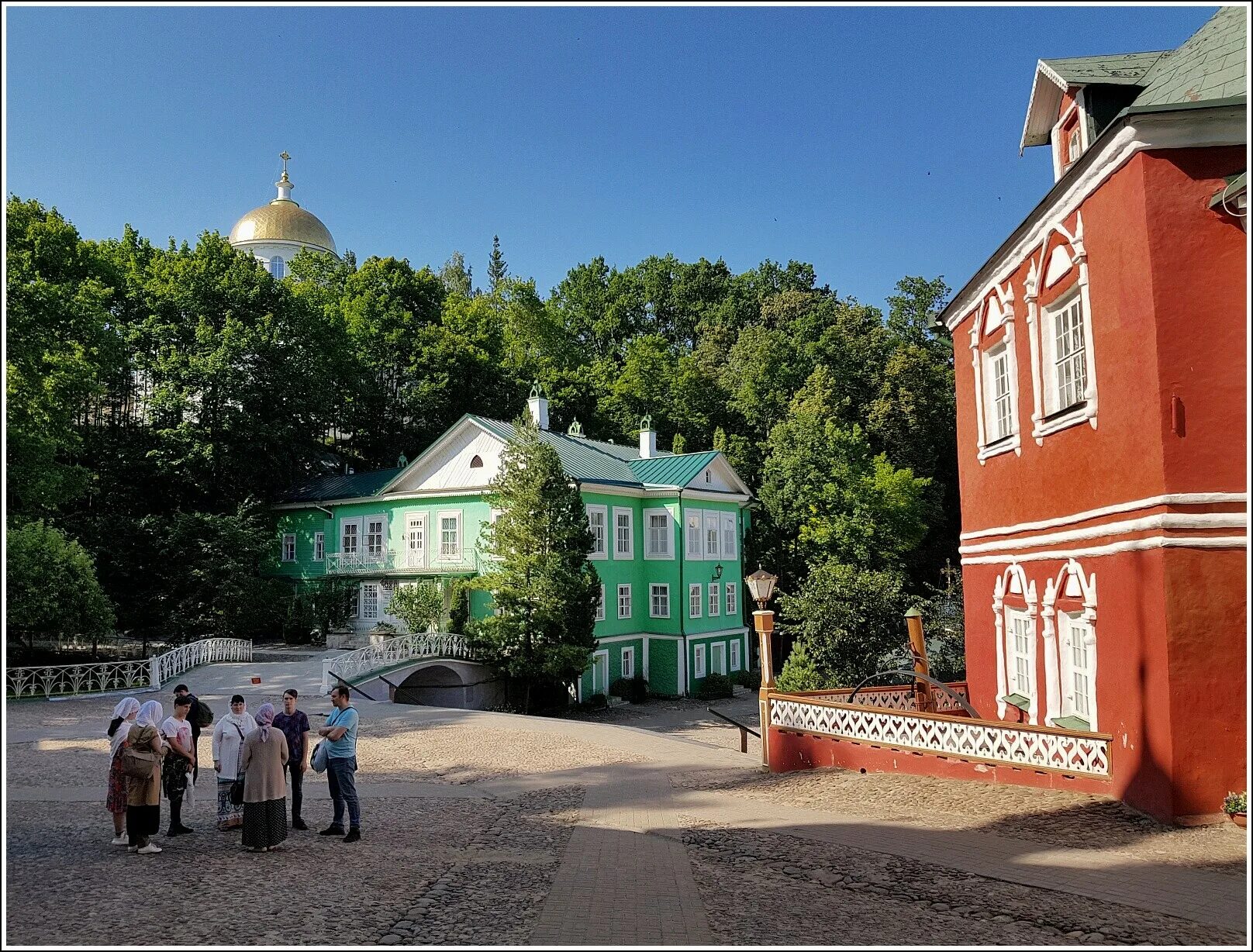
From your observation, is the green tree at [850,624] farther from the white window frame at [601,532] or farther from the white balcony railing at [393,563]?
the white balcony railing at [393,563]

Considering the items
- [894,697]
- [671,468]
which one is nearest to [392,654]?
[671,468]

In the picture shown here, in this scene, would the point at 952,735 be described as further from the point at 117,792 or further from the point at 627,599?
the point at 627,599

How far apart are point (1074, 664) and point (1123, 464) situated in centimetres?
303

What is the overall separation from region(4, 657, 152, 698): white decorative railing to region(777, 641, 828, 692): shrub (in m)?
16.4

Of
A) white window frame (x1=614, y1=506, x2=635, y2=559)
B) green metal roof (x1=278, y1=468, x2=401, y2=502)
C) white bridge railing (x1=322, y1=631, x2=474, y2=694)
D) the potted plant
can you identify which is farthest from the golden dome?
the potted plant

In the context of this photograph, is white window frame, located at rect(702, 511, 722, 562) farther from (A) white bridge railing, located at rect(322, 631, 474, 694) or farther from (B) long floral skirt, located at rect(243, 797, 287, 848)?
(B) long floral skirt, located at rect(243, 797, 287, 848)

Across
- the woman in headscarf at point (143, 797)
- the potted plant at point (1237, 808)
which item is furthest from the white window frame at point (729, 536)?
the woman in headscarf at point (143, 797)

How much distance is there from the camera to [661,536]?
36562mm

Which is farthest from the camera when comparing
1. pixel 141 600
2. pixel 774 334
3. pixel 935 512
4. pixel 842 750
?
pixel 774 334

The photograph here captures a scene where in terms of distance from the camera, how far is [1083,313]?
11.8 m

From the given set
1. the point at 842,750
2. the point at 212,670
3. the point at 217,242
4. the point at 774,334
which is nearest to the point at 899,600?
the point at 842,750

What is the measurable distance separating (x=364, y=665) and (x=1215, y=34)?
23.6 metres

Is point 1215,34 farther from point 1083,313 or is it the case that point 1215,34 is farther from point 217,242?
point 217,242

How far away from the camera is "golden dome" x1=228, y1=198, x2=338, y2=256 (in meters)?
58.9
